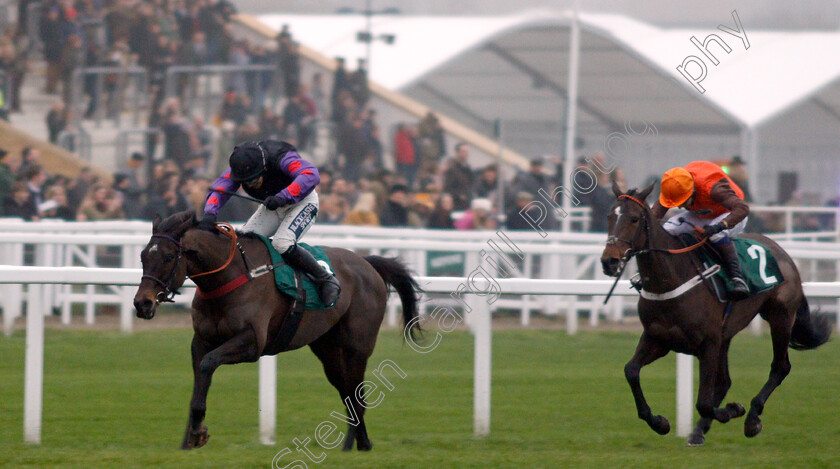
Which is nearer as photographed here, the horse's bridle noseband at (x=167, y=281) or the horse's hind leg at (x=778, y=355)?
the horse's bridle noseband at (x=167, y=281)

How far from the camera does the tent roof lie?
59.5 feet

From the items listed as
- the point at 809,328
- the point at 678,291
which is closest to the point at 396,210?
the point at 809,328

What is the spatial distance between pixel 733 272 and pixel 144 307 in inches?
110

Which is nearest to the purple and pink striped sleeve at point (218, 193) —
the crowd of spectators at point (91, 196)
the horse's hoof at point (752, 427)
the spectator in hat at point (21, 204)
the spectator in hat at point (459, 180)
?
the horse's hoof at point (752, 427)

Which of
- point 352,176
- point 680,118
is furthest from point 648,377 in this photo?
point 680,118

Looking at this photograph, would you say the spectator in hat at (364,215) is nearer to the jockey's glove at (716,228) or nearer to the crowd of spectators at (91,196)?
the crowd of spectators at (91,196)

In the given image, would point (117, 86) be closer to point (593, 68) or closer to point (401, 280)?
point (593, 68)

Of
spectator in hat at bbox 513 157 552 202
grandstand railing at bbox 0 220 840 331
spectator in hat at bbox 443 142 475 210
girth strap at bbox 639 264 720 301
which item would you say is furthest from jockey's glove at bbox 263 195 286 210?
spectator in hat at bbox 443 142 475 210

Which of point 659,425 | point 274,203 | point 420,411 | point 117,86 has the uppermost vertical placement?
point 117,86

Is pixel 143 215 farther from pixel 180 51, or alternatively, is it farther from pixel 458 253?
pixel 180 51

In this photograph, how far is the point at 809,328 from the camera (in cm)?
614

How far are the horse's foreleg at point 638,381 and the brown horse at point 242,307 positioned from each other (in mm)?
1122

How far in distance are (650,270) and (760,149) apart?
15616 millimetres

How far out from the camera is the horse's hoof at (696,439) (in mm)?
5484
